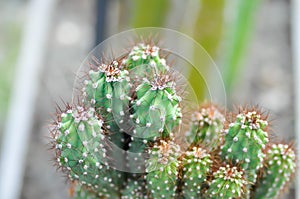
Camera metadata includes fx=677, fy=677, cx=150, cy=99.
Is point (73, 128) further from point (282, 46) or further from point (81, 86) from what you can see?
point (282, 46)

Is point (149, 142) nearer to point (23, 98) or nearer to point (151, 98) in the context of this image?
point (151, 98)

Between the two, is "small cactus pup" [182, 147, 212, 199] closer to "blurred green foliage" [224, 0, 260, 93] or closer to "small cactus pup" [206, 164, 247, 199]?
"small cactus pup" [206, 164, 247, 199]

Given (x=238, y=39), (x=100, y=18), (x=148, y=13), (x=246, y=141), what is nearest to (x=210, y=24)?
(x=238, y=39)

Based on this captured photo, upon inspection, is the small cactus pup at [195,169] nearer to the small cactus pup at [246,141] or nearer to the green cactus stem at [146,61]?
the small cactus pup at [246,141]

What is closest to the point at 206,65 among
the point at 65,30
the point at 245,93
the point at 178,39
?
the point at 178,39

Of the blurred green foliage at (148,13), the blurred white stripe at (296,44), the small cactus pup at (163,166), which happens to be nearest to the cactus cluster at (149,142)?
the small cactus pup at (163,166)
